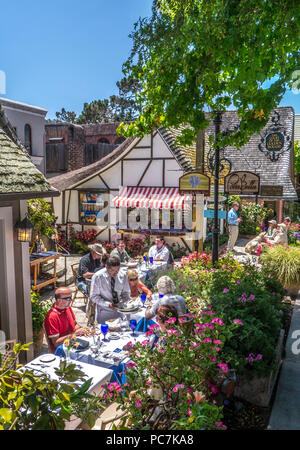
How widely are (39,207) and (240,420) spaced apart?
20.7ft

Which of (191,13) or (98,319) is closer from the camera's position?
(191,13)

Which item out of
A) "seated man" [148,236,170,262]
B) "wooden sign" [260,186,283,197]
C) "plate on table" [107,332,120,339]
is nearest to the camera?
"plate on table" [107,332,120,339]

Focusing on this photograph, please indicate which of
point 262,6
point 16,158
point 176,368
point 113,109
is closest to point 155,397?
point 176,368

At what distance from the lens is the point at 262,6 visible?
3852 mm

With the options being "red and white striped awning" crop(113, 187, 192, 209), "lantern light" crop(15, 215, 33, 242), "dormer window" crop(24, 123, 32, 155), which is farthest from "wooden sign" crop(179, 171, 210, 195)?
"dormer window" crop(24, 123, 32, 155)

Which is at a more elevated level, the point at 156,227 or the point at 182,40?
the point at 182,40

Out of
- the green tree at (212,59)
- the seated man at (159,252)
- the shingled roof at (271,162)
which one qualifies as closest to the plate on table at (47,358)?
the green tree at (212,59)

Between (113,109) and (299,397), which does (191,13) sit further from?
(113,109)

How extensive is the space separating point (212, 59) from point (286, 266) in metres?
4.87

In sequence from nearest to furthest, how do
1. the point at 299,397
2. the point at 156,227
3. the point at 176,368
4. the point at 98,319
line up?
the point at 176,368 < the point at 299,397 < the point at 98,319 < the point at 156,227

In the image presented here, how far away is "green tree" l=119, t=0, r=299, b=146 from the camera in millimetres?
4062

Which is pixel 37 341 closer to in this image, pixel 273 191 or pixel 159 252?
pixel 159 252

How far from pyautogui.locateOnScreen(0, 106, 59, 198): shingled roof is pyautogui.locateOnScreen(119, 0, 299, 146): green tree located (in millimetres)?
2066

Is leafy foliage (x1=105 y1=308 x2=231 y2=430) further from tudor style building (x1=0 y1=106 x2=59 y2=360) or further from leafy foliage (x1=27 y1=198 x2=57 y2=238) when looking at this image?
leafy foliage (x1=27 y1=198 x2=57 y2=238)
